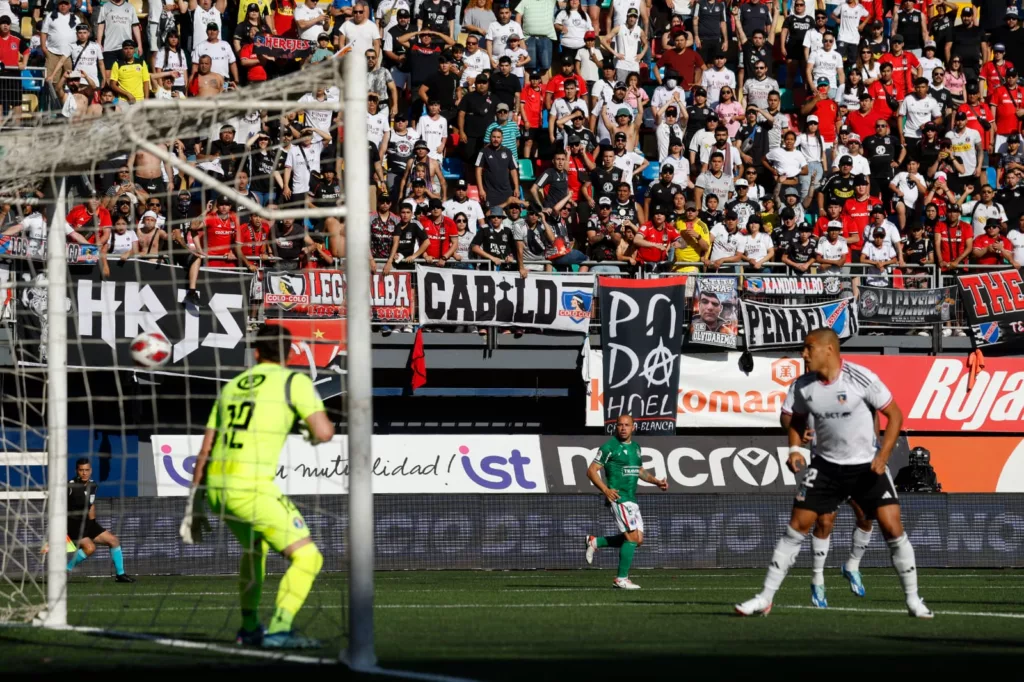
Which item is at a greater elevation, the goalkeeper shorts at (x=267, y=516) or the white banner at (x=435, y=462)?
the goalkeeper shorts at (x=267, y=516)

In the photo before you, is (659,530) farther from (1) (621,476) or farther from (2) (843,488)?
(2) (843,488)

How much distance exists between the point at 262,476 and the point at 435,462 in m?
14.0

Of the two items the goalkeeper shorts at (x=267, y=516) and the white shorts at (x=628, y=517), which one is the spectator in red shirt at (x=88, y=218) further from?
the goalkeeper shorts at (x=267, y=516)

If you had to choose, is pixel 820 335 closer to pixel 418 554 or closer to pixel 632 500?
pixel 632 500

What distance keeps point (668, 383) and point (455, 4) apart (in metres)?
8.72

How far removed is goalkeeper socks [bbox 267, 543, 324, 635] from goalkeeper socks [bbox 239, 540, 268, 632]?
0.42 meters

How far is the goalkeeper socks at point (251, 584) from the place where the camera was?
9906mm

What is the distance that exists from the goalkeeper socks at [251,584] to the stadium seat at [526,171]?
1713 cm

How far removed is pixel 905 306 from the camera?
82.8 ft

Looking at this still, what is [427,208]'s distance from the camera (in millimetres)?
23875

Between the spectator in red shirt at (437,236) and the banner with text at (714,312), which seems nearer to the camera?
the spectator in red shirt at (437,236)

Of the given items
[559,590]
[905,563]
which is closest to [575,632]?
[905,563]

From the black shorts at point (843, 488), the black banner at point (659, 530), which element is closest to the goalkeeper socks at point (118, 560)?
the black banner at point (659, 530)

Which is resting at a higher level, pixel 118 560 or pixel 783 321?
pixel 783 321
